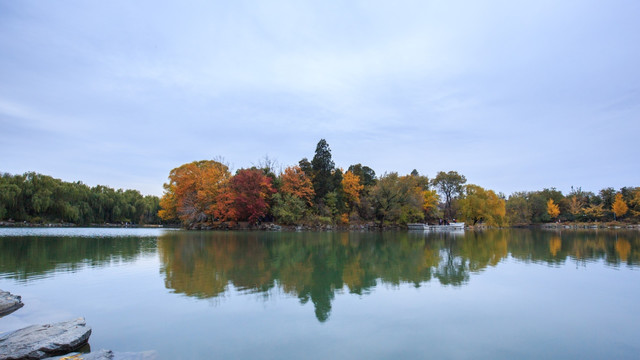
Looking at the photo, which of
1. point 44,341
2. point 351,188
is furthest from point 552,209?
point 44,341

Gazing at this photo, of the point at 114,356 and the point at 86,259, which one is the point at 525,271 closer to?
the point at 114,356

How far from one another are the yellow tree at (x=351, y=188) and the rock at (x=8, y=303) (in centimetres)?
4536

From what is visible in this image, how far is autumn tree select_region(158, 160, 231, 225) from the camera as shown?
46.5 m

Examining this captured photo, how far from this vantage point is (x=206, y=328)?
634 cm

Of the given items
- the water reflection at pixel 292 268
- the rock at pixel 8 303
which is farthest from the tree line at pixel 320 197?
the rock at pixel 8 303

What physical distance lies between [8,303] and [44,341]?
3.46 m

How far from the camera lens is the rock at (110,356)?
184 inches

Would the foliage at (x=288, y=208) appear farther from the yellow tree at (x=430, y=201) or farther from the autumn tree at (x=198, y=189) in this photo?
the yellow tree at (x=430, y=201)

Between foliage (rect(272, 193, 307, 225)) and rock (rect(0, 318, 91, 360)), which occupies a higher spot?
foliage (rect(272, 193, 307, 225))

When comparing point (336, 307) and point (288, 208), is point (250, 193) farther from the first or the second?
point (336, 307)

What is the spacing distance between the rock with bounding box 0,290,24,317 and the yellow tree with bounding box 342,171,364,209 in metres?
45.4

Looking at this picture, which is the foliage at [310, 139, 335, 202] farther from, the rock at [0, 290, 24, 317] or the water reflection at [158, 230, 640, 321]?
the rock at [0, 290, 24, 317]

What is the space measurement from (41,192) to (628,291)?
2581 inches

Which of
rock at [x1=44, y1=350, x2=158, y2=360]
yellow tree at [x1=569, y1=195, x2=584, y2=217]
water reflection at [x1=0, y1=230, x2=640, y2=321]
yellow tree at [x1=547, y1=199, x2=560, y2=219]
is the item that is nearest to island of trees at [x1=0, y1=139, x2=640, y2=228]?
yellow tree at [x1=569, y1=195, x2=584, y2=217]
